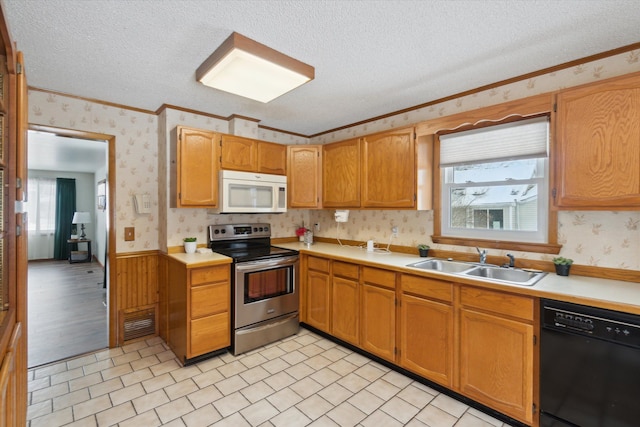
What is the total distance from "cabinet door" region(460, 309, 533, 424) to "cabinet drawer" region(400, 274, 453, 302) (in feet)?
0.53

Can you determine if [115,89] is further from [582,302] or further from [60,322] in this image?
[582,302]

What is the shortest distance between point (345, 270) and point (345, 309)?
1.25 ft

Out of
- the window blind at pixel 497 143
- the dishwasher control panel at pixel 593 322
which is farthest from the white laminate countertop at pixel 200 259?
the dishwasher control panel at pixel 593 322

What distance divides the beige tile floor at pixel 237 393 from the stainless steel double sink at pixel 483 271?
0.92 metres

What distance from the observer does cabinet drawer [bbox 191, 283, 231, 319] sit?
2598mm

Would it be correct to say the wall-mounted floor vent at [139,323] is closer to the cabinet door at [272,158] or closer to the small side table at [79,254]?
the cabinet door at [272,158]

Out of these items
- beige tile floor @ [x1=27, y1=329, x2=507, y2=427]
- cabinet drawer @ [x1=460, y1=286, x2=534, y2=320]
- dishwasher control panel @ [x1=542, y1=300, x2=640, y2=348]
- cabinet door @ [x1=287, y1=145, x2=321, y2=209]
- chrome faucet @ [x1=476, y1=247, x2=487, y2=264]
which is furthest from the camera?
cabinet door @ [x1=287, y1=145, x2=321, y2=209]

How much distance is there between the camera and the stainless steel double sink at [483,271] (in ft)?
7.06

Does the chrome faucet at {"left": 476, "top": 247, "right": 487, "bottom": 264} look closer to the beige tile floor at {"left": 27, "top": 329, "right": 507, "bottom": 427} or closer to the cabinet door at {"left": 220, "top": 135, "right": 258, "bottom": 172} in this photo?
the beige tile floor at {"left": 27, "top": 329, "right": 507, "bottom": 427}

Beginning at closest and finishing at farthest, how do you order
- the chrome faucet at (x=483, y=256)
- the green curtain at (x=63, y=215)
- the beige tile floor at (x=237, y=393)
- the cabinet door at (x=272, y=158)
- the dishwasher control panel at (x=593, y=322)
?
the dishwasher control panel at (x=593, y=322) < the beige tile floor at (x=237, y=393) < the chrome faucet at (x=483, y=256) < the cabinet door at (x=272, y=158) < the green curtain at (x=63, y=215)

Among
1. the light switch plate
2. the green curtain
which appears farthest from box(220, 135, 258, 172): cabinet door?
the green curtain

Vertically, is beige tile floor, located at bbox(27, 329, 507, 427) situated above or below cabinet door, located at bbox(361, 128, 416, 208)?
below

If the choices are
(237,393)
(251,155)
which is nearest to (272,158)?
(251,155)

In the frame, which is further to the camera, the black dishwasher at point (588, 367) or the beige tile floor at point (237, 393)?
the beige tile floor at point (237, 393)
